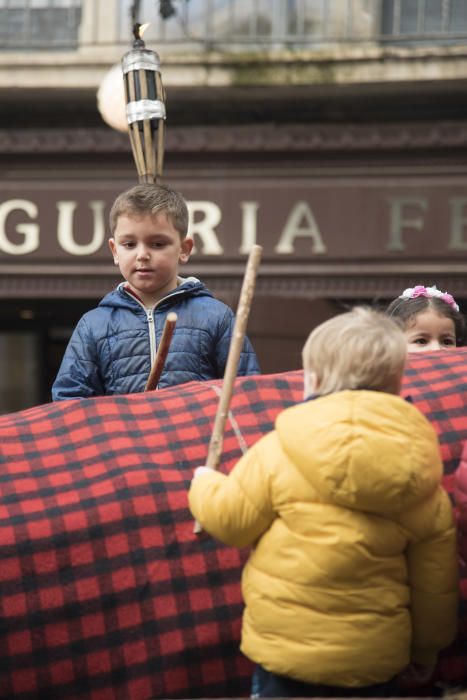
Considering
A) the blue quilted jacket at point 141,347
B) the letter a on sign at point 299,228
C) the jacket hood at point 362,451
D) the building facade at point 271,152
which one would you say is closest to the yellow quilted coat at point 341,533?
the jacket hood at point 362,451

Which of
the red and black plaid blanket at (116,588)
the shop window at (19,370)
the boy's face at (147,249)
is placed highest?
the boy's face at (147,249)

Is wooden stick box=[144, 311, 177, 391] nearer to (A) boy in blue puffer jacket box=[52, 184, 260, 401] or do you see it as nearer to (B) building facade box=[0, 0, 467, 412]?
(A) boy in blue puffer jacket box=[52, 184, 260, 401]

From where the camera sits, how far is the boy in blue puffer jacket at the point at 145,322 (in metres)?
3.98

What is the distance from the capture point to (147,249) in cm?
399

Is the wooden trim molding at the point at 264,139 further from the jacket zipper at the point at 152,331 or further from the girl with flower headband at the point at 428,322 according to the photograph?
the jacket zipper at the point at 152,331

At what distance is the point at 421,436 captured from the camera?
9.19 ft

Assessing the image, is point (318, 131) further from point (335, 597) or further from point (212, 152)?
point (335, 597)

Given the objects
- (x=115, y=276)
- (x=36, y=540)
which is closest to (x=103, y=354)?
(x=36, y=540)

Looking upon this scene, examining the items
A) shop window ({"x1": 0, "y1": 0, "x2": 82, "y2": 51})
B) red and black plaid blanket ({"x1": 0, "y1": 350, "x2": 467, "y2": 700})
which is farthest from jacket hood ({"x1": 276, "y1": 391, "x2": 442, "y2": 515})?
shop window ({"x1": 0, "y1": 0, "x2": 82, "y2": 51})

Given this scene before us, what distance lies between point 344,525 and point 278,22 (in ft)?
23.3

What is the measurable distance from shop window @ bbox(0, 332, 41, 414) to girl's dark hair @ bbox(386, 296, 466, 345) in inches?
243

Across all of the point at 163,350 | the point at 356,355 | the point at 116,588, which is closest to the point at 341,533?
the point at 356,355

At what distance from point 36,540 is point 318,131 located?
252 inches

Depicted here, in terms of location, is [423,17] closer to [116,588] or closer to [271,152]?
A: [271,152]
